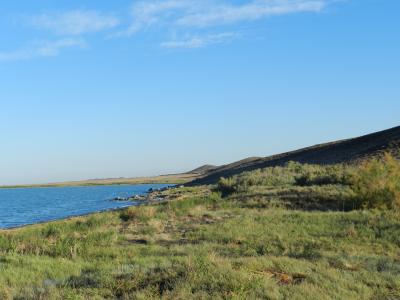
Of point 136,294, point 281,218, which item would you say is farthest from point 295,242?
point 136,294

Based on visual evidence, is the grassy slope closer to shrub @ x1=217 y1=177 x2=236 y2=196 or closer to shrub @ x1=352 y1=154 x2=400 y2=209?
shrub @ x1=352 y1=154 x2=400 y2=209

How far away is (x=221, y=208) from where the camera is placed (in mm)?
25609

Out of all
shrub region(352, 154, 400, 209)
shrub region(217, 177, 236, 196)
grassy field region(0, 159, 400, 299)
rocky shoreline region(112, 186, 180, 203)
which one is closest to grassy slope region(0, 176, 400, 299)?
grassy field region(0, 159, 400, 299)

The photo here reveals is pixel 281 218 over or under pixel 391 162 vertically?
under

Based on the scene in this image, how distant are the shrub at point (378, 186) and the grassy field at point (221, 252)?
53cm

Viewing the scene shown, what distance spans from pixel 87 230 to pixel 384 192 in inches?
530

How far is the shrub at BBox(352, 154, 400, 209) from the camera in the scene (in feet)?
74.6

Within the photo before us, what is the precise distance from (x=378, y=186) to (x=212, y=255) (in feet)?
45.5

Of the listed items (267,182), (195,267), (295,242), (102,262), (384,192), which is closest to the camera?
(195,267)

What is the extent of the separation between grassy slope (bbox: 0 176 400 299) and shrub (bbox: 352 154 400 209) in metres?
2.38

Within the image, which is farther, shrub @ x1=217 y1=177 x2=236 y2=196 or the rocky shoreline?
the rocky shoreline

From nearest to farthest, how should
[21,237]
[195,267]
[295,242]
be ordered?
1. [195,267]
2. [295,242]
3. [21,237]

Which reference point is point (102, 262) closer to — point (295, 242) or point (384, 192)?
point (295, 242)

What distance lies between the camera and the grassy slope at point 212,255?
30.2ft
